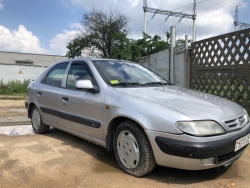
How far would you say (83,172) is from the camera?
3.11m

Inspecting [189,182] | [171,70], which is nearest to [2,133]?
[189,182]

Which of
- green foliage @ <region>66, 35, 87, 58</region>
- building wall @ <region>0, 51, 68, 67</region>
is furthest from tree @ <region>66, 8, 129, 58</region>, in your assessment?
building wall @ <region>0, 51, 68, 67</region>

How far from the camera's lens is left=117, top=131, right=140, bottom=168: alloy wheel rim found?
290cm

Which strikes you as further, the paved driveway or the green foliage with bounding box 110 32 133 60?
the green foliage with bounding box 110 32 133 60

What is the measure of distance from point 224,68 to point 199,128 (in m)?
4.29

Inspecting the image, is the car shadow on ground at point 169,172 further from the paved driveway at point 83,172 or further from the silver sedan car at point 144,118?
the silver sedan car at point 144,118

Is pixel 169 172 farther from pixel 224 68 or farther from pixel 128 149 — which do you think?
pixel 224 68

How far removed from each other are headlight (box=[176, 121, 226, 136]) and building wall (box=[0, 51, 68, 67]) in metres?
39.8

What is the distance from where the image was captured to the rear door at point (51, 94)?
432cm

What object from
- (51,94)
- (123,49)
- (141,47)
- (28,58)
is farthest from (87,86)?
(28,58)

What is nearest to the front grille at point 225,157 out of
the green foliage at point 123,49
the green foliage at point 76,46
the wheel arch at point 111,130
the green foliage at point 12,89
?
the wheel arch at point 111,130

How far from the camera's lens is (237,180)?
9.44ft

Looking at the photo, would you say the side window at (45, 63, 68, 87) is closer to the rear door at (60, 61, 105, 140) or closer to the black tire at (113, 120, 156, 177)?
the rear door at (60, 61, 105, 140)

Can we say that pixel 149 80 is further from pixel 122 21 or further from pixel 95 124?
pixel 122 21
